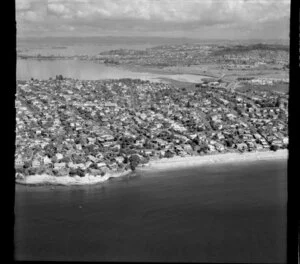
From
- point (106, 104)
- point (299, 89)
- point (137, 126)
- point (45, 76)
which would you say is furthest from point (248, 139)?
point (299, 89)

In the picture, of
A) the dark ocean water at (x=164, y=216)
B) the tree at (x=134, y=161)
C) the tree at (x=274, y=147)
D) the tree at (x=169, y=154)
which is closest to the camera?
the dark ocean water at (x=164, y=216)

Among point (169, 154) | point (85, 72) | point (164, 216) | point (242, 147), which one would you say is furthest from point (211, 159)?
point (85, 72)

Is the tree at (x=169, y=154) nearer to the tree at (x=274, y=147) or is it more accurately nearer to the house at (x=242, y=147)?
the house at (x=242, y=147)

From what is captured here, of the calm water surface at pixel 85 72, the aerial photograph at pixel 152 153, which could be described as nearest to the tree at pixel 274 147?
the aerial photograph at pixel 152 153

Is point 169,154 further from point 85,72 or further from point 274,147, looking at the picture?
point 85,72

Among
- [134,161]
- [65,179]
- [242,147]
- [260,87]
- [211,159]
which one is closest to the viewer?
[65,179]
